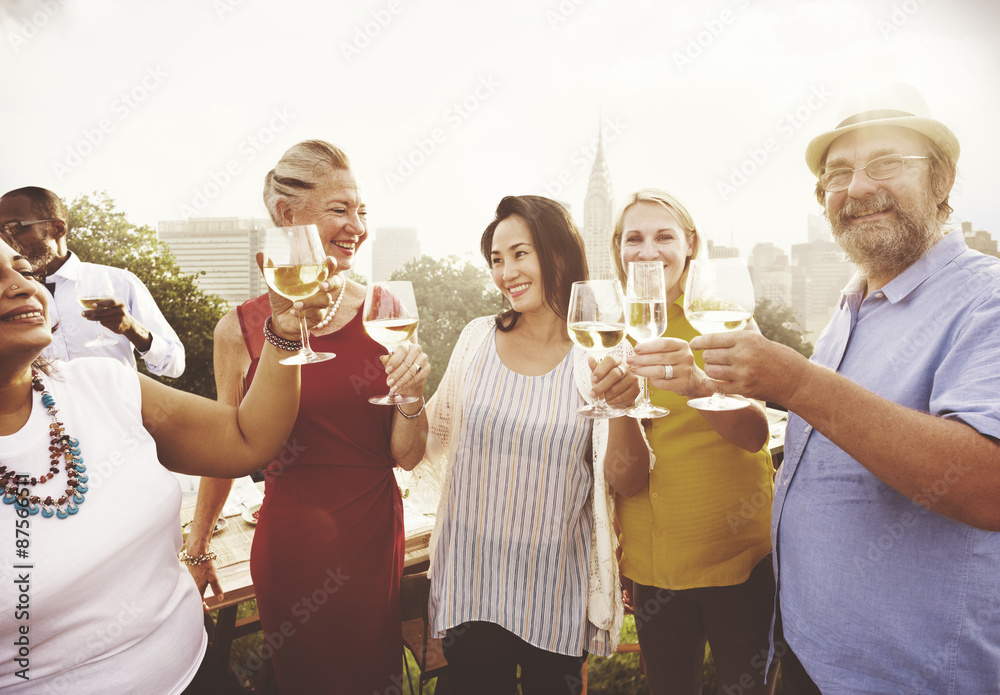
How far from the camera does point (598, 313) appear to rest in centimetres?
168

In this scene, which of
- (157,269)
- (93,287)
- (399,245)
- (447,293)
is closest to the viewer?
(93,287)

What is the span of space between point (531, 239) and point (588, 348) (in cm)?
80

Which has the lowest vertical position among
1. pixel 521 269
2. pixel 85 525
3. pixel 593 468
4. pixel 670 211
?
pixel 593 468

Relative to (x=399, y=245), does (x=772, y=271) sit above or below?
below

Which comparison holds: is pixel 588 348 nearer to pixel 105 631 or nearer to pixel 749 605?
pixel 749 605

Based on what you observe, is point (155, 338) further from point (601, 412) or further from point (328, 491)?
point (601, 412)

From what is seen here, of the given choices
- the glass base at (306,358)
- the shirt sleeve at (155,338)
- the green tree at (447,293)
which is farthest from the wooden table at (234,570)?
the green tree at (447,293)

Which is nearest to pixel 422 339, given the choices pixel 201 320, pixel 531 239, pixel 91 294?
pixel 91 294

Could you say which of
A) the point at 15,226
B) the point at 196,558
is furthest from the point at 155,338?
the point at 196,558

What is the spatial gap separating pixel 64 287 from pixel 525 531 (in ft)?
13.3

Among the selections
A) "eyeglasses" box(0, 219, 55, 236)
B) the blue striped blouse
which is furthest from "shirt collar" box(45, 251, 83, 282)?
the blue striped blouse

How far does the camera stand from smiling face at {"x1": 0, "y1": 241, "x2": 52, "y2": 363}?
1291 millimetres

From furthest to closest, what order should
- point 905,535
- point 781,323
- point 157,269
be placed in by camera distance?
point 157,269
point 781,323
point 905,535

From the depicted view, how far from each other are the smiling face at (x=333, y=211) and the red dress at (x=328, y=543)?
39 cm
